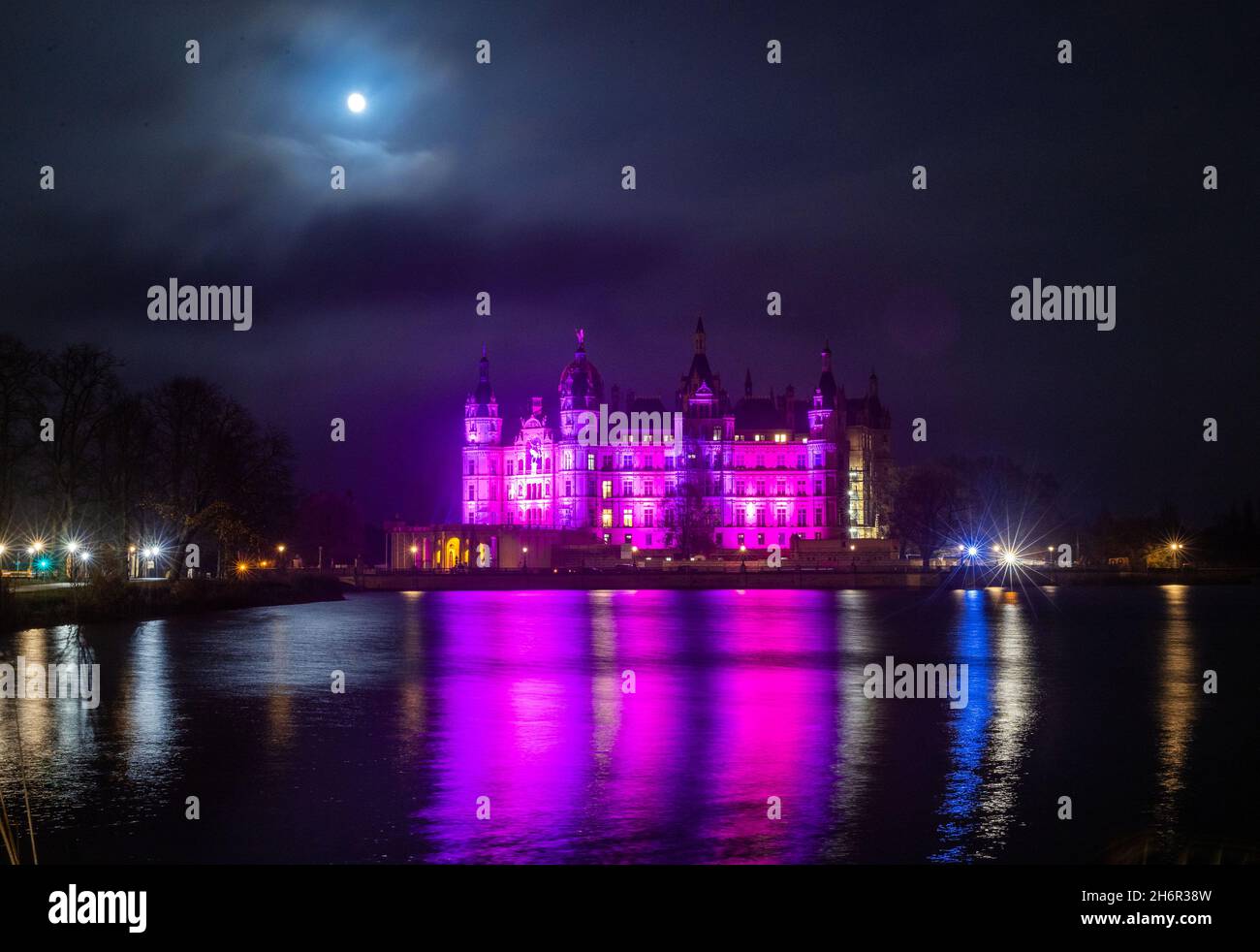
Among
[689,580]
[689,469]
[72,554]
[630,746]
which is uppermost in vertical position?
[689,469]

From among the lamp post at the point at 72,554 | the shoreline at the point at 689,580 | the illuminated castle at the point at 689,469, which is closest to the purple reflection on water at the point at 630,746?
the lamp post at the point at 72,554

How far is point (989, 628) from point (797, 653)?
66.1 feet

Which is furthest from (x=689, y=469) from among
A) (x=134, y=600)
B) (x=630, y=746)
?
(x=630, y=746)

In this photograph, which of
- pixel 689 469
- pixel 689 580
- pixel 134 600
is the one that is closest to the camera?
pixel 134 600

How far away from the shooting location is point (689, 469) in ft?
A: 504

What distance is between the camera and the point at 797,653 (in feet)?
168

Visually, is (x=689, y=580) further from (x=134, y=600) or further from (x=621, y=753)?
(x=621, y=753)

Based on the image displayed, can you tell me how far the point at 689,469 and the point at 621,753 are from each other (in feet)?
418

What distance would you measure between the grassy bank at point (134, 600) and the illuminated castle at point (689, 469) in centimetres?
6663

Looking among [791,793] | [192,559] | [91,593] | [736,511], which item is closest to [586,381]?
[736,511]

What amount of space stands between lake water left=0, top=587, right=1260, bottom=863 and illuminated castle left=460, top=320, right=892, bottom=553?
9682 centimetres

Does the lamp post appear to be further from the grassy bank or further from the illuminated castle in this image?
the illuminated castle

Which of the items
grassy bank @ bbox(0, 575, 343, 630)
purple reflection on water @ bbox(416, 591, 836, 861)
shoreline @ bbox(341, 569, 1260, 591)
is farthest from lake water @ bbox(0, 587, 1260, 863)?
shoreline @ bbox(341, 569, 1260, 591)
